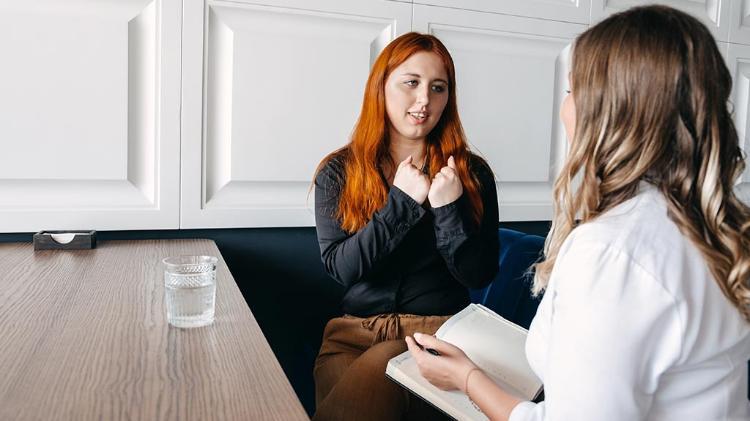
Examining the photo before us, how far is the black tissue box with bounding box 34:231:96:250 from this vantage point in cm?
136

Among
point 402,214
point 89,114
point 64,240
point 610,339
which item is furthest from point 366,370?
point 89,114

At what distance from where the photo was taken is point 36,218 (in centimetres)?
146

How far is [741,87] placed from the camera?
208cm

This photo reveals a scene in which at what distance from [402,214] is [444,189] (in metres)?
0.09

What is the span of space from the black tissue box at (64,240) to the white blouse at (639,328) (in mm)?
1048

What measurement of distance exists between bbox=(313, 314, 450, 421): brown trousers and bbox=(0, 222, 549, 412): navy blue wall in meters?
0.33

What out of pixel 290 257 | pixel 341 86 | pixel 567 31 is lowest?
pixel 290 257

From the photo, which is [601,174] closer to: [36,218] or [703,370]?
[703,370]

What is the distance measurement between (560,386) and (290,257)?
1.10m

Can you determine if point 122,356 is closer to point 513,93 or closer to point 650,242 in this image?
point 650,242

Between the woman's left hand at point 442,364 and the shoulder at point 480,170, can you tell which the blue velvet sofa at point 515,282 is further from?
the woman's left hand at point 442,364

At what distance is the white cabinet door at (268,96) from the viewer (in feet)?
5.08

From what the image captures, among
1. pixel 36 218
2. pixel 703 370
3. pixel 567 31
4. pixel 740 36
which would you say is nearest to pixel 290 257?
pixel 36 218

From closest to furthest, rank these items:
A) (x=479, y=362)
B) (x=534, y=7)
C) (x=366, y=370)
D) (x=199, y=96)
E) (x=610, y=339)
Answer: (x=610, y=339)
(x=479, y=362)
(x=366, y=370)
(x=199, y=96)
(x=534, y=7)
